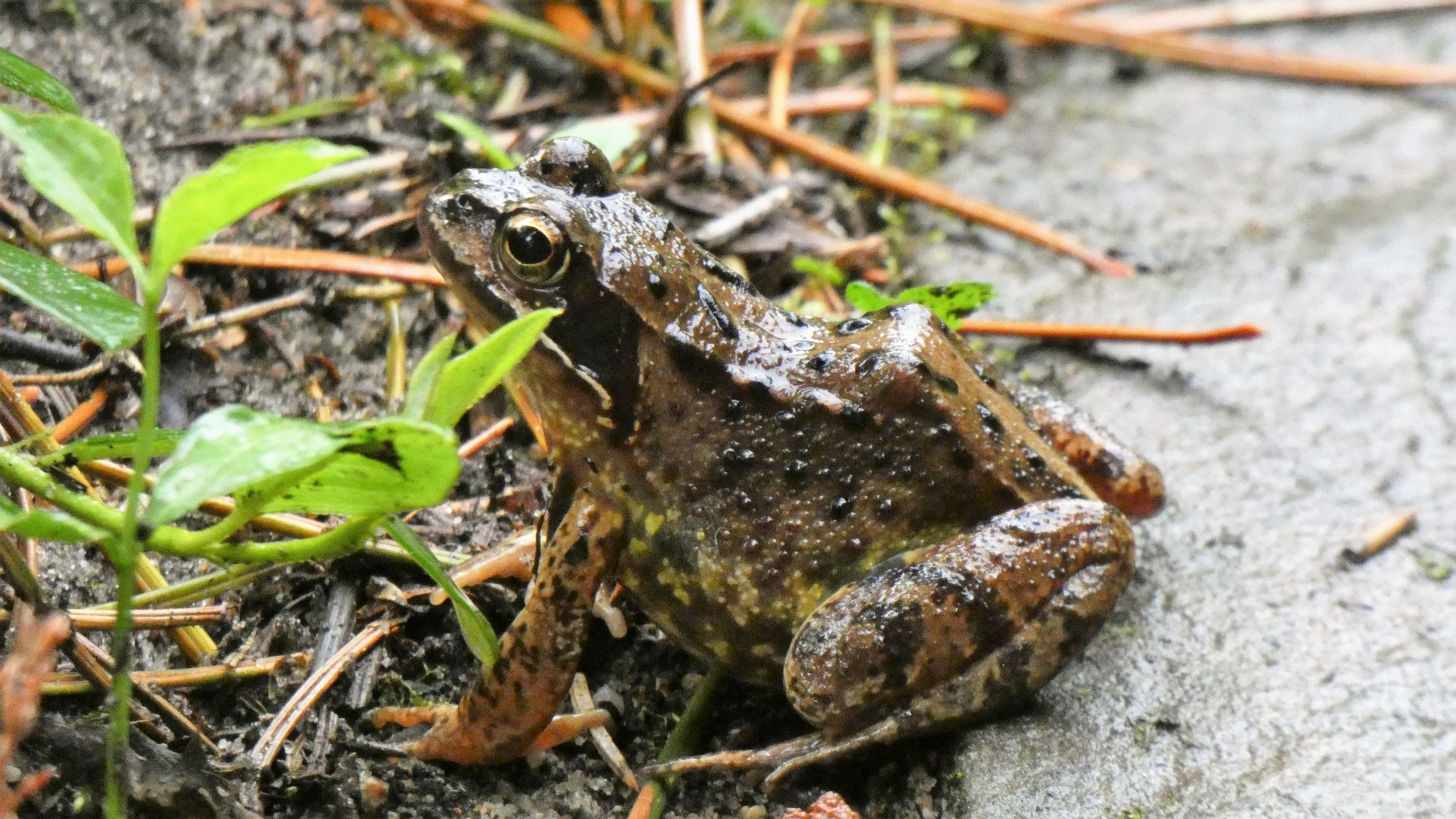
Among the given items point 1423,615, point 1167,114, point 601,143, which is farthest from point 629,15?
point 1423,615

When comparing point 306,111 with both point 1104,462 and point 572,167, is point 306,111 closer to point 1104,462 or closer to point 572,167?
point 572,167

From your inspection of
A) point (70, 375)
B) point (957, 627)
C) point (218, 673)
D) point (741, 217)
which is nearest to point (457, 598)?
point (218, 673)

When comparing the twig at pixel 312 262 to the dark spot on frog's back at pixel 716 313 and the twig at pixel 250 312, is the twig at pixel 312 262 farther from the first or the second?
the dark spot on frog's back at pixel 716 313

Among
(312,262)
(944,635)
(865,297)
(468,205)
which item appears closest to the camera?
(944,635)

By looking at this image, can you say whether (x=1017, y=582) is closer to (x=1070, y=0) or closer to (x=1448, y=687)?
(x=1448, y=687)

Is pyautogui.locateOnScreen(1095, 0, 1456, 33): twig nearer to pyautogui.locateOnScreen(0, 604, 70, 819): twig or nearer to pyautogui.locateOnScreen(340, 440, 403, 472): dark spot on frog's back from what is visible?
pyautogui.locateOnScreen(340, 440, 403, 472): dark spot on frog's back
